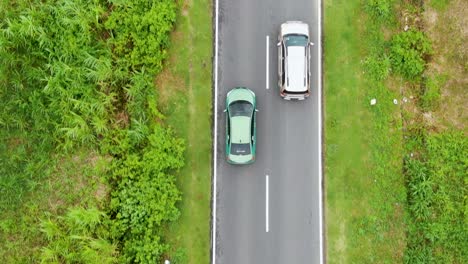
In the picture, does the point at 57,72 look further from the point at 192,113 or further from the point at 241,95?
the point at 241,95

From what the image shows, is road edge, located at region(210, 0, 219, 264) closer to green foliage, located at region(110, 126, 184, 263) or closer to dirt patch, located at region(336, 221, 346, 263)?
green foliage, located at region(110, 126, 184, 263)

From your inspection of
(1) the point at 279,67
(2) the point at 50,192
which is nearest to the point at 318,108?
(1) the point at 279,67

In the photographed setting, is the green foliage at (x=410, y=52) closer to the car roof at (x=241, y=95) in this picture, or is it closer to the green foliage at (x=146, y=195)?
the car roof at (x=241, y=95)

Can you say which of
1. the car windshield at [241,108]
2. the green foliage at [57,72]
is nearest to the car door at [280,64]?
the car windshield at [241,108]

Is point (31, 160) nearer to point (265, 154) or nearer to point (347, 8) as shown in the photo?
point (265, 154)

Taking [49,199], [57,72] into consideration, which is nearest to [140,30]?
[57,72]

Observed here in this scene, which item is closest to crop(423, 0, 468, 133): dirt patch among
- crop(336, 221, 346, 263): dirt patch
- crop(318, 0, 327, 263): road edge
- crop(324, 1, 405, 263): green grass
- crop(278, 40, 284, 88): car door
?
crop(324, 1, 405, 263): green grass
